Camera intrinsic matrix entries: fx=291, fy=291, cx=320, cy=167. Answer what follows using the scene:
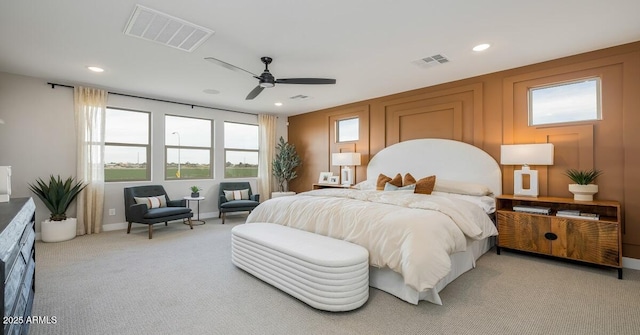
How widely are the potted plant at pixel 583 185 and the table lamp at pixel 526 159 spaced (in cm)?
31

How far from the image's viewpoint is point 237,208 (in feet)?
19.2

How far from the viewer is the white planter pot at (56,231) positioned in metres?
4.43

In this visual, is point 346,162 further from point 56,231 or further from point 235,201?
point 56,231

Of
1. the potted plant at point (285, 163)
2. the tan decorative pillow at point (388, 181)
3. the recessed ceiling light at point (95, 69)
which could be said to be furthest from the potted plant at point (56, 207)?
the tan decorative pillow at point (388, 181)

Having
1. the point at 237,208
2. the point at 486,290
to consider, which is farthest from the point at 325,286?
the point at 237,208

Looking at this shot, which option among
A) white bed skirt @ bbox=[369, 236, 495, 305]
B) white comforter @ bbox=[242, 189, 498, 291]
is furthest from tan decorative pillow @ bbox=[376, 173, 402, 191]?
white bed skirt @ bbox=[369, 236, 495, 305]

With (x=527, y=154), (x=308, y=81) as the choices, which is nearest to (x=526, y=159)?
(x=527, y=154)

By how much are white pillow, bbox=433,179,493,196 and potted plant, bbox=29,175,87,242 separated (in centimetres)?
575

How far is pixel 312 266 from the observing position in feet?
7.76

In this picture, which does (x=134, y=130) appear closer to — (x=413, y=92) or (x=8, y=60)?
(x=8, y=60)

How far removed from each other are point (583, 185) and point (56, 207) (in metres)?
7.26

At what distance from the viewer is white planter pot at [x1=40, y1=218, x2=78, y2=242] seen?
443 cm

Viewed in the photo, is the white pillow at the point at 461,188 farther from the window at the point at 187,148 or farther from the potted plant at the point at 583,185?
the window at the point at 187,148

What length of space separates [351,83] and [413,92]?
1.23 meters
